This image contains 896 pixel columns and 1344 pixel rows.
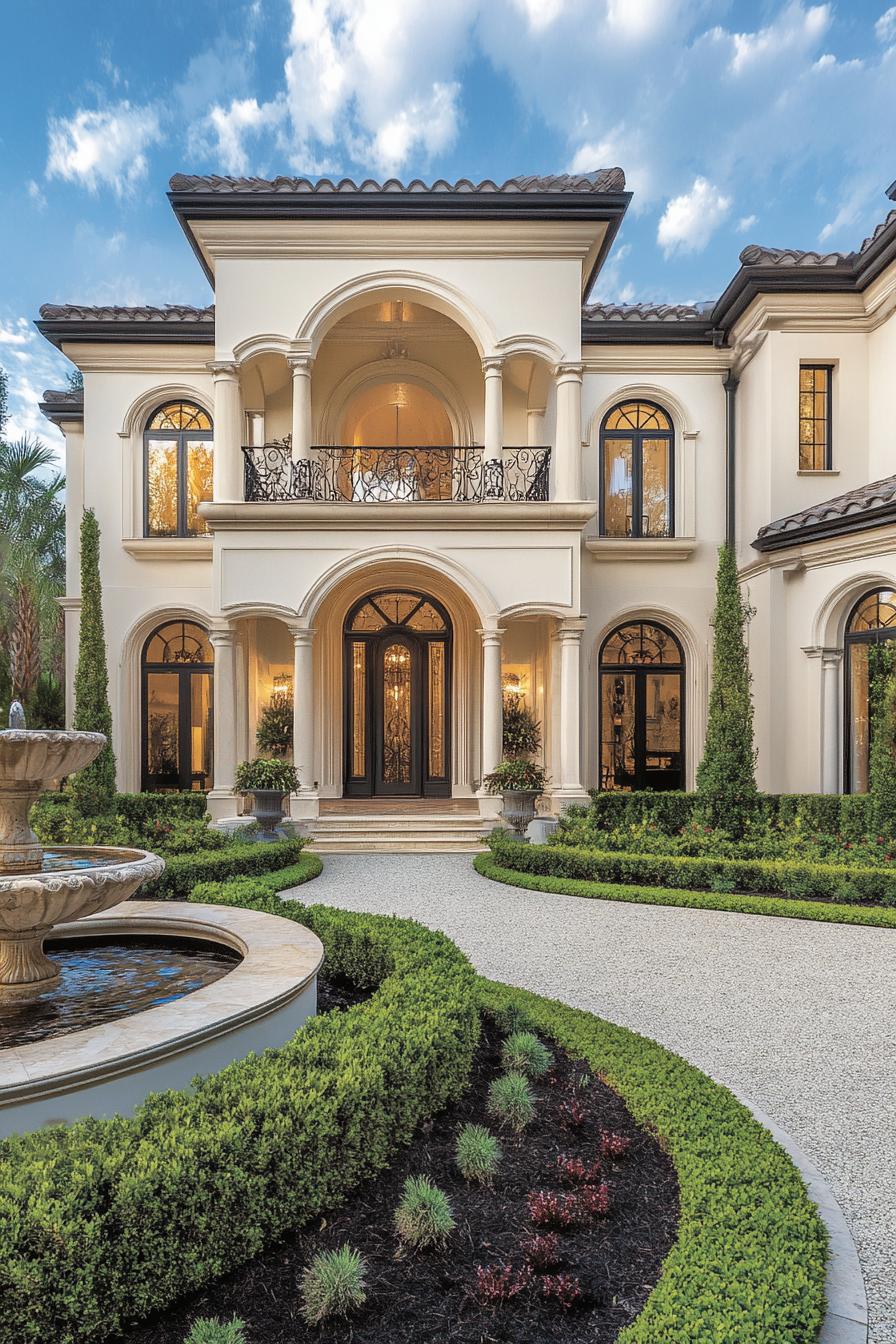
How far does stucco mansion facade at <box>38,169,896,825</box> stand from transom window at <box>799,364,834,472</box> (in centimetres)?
5

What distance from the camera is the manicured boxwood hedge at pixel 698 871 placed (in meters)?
8.94

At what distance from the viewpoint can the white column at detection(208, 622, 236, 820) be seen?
42.7 feet

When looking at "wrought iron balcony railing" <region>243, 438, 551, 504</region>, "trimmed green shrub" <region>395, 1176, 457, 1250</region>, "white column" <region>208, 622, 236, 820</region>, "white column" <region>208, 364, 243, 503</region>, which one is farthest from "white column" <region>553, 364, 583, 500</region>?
"trimmed green shrub" <region>395, 1176, 457, 1250</region>

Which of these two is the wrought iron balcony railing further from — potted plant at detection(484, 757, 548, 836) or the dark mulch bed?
the dark mulch bed

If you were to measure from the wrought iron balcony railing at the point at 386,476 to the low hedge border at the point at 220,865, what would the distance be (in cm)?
572

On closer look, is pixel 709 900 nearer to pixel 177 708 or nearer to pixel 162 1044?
pixel 162 1044

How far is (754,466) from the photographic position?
1487 cm

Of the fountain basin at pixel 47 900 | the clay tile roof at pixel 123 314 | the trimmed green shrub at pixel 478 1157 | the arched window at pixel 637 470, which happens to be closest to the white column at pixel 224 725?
the clay tile roof at pixel 123 314

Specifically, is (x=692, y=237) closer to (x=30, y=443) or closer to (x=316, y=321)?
(x=30, y=443)

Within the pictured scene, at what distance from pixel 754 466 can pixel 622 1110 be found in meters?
13.4

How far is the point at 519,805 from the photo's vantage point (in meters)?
11.9

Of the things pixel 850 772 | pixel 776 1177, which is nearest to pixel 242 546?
pixel 850 772

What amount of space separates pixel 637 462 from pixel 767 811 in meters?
7.58

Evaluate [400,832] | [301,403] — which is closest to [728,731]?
[400,832]
